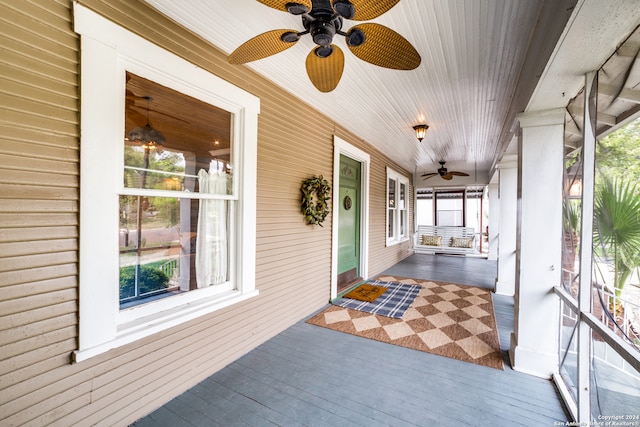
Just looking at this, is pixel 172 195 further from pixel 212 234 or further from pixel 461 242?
pixel 461 242

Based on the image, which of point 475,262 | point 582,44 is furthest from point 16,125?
point 475,262

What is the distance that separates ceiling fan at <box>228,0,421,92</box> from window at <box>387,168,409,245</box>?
16.1 ft

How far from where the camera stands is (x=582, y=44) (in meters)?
1.35

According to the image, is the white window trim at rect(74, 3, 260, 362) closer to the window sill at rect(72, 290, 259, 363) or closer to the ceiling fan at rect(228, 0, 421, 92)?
the window sill at rect(72, 290, 259, 363)

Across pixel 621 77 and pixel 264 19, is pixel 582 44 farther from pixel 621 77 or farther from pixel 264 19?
pixel 264 19

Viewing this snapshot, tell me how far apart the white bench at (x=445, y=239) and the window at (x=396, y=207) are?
4.03 ft

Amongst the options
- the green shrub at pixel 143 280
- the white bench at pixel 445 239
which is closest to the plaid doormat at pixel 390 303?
the green shrub at pixel 143 280

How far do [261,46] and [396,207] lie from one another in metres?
6.01

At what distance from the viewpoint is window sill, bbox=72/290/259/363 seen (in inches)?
57.6

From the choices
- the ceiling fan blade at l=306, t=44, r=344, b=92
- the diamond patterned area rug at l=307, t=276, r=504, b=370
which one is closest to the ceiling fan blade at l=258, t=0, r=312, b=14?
the ceiling fan blade at l=306, t=44, r=344, b=92

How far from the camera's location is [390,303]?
12.7 ft

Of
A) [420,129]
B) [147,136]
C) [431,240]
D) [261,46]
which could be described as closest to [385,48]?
[261,46]

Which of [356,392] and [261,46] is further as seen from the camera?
[356,392]

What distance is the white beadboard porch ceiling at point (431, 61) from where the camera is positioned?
1.68 metres
